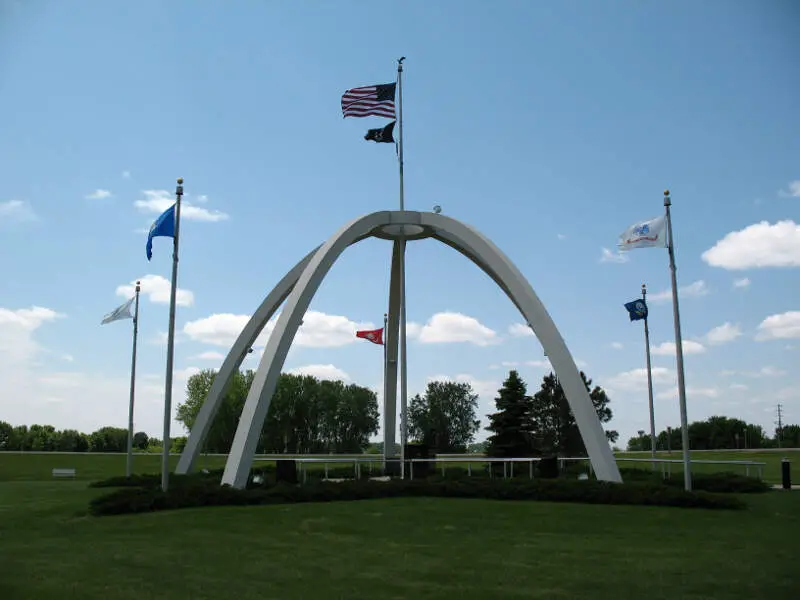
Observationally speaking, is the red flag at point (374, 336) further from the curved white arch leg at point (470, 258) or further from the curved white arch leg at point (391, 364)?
the curved white arch leg at point (470, 258)

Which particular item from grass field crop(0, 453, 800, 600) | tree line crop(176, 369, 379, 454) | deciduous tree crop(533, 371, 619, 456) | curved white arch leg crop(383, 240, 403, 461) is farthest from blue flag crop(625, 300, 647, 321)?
tree line crop(176, 369, 379, 454)

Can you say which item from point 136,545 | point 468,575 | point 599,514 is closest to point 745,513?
point 599,514

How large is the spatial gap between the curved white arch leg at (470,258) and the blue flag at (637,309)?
4.11 meters

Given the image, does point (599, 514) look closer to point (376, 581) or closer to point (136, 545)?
point (376, 581)

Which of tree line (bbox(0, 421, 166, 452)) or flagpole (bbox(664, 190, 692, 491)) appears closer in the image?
flagpole (bbox(664, 190, 692, 491))

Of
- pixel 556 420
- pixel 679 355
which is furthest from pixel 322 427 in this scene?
pixel 679 355

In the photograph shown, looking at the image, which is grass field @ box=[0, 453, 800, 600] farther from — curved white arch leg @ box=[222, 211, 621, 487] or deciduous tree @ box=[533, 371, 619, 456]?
deciduous tree @ box=[533, 371, 619, 456]

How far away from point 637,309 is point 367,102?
11142 mm

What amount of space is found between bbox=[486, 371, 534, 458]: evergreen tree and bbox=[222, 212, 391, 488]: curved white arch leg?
19.0m

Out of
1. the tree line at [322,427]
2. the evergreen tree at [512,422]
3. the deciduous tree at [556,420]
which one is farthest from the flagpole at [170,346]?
the tree line at [322,427]

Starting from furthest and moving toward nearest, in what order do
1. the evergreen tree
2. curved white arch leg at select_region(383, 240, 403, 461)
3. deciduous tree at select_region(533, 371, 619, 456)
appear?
1. deciduous tree at select_region(533, 371, 619, 456)
2. the evergreen tree
3. curved white arch leg at select_region(383, 240, 403, 461)

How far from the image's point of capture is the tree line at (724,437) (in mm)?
77312

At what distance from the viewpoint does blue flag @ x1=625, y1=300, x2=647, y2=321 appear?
25.0 metres

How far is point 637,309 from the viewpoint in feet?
82.2
